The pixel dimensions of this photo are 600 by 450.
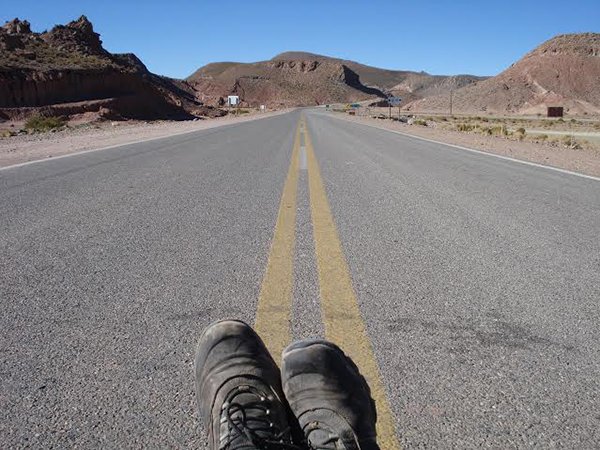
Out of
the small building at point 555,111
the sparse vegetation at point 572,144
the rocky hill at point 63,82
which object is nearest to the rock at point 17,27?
the rocky hill at point 63,82

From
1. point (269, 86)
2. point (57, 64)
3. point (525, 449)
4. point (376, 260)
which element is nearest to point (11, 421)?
point (525, 449)

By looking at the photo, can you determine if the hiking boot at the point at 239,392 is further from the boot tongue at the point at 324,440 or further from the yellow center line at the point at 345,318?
the yellow center line at the point at 345,318

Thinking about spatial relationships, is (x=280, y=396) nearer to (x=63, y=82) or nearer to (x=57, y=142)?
(x=57, y=142)

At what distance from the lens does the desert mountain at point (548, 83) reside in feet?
328

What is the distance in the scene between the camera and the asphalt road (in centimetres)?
213

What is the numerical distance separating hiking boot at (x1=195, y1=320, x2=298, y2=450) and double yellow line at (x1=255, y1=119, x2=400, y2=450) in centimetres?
26

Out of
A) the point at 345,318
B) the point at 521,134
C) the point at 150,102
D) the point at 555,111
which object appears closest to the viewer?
the point at 345,318

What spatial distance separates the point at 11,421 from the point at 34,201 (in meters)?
5.03

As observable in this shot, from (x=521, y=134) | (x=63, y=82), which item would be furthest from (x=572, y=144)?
(x=63, y=82)

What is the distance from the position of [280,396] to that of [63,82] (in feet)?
183

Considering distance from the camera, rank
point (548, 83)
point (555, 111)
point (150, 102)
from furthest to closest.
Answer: point (548, 83)
point (555, 111)
point (150, 102)

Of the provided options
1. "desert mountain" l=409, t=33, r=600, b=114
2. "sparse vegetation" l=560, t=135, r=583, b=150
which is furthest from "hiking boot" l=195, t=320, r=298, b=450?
"desert mountain" l=409, t=33, r=600, b=114

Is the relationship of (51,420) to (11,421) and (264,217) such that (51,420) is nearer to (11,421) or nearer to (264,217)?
(11,421)

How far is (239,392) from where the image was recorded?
6.90 feet
